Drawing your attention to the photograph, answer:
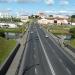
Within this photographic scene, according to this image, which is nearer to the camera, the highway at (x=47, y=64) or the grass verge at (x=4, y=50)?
the highway at (x=47, y=64)

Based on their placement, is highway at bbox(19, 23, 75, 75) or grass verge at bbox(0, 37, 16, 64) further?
grass verge at bbox(0, 37, 16, 64)

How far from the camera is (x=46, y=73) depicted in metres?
31.2

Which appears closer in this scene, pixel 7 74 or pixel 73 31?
pixel 7 74

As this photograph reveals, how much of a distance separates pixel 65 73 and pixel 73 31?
11381 cm

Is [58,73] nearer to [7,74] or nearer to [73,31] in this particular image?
[7,74]

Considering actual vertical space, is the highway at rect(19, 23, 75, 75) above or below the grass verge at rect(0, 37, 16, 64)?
above

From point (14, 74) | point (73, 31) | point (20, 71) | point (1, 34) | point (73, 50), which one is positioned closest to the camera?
point (14, 74)

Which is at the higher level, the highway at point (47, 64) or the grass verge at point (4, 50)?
the highway at point (47, 64)

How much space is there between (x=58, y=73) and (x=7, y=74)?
5.38m

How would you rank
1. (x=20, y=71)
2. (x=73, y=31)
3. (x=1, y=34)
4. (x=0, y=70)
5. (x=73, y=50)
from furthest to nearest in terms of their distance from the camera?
(x=73, y=31), (x=1, y=34), (x=73, y=50), (x=20, y=71), (x=0, y=70)

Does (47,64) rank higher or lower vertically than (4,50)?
higher

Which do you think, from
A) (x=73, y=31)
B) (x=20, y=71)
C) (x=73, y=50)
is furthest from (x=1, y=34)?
(x=20, y=71)

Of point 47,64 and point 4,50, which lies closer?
point 47,64

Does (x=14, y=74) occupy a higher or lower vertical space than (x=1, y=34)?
higher
